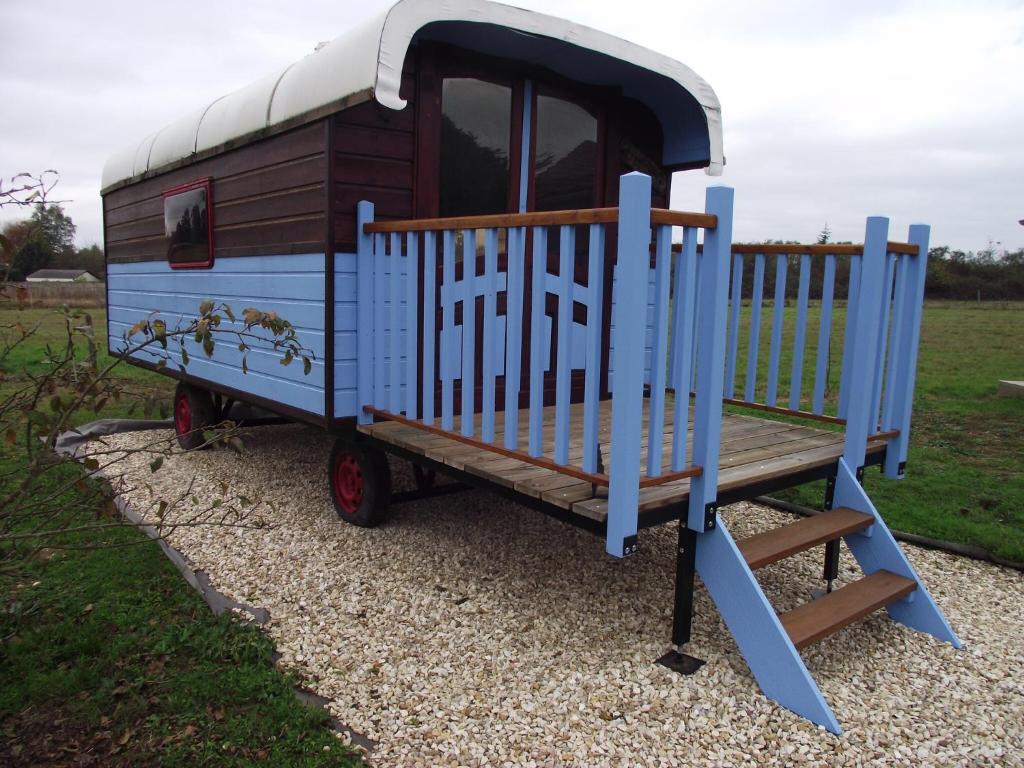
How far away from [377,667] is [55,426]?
155 cm

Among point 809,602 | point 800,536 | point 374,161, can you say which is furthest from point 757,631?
point 374,161

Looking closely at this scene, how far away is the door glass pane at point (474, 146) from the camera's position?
4359 millimetres

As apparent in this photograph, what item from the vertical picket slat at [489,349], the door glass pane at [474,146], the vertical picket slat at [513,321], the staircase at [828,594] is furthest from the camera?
the door glass pane at [474,146]

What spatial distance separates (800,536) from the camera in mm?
3244

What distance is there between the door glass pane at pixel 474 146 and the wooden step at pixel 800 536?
2517 millimetres

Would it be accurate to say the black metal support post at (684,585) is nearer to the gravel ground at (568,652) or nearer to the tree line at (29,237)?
the gravel ground at (568,652)

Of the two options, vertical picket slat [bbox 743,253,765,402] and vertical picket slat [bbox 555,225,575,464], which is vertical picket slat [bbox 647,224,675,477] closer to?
vertical picket slat [bbox 555,225,575,464]

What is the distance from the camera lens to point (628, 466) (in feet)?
8.74

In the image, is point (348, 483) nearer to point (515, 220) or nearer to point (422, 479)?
point (422, 479)

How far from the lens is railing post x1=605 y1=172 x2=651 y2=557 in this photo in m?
2.56

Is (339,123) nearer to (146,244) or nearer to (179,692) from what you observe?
(179,692)

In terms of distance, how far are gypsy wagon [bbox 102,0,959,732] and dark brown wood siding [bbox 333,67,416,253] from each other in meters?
0.01

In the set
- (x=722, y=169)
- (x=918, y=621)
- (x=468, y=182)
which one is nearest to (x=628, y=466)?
(x=918, y=621)

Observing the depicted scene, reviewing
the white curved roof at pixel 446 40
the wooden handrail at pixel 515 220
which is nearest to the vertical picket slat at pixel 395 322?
Answer: the wooden handrail at pixel 515 220
